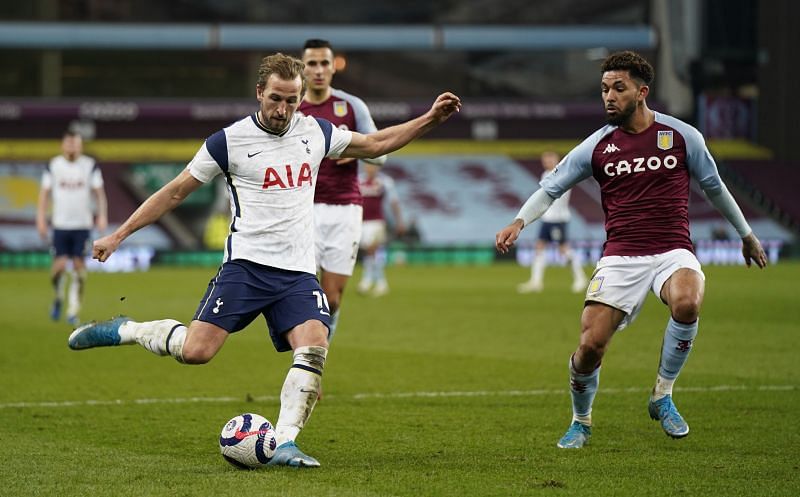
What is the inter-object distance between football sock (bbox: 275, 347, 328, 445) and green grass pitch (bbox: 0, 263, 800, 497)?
9.7 inches

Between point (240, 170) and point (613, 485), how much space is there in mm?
2806

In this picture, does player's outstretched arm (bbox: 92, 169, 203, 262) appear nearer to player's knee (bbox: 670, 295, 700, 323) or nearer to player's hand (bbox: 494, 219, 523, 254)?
player's hand (bbox: 494, 219, 523, 254)

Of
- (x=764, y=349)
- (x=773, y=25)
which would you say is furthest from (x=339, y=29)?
(x=764, y=349)

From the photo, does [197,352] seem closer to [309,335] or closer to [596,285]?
[309,335]

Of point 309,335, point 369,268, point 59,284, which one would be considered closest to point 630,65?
point 309,335

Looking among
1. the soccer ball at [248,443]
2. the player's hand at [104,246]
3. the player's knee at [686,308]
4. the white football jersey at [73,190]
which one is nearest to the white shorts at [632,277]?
the player's knee at [686,308]

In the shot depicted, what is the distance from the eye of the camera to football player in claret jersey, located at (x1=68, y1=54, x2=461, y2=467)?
723cm

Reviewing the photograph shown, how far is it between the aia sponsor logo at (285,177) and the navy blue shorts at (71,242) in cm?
1080

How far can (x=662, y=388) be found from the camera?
26.3 ft

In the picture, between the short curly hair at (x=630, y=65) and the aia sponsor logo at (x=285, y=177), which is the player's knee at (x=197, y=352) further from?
the short curly hair at (x=630, y=65)

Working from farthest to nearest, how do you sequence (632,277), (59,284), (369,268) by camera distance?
(369,268)
(59,284)
(632,277)

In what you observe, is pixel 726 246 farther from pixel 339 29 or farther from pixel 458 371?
pixel 458 371

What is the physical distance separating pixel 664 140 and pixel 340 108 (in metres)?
3.39

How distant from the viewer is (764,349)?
13719 millimetres
